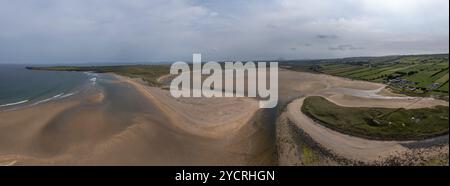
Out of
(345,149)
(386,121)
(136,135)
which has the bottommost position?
(345,149)

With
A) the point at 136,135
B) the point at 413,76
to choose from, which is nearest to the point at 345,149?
the point at 136,135

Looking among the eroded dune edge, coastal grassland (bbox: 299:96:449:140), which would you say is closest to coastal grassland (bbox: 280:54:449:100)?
coastal grassland (bbox: 299:96:449:140)

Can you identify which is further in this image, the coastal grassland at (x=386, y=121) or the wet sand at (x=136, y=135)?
the coastal grassland at (x=386, y=121)

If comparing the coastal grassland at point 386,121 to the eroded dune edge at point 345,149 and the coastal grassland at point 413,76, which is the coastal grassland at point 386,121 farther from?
the coastal grassland at point 413,76

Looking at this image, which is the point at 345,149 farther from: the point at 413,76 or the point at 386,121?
the point at 413,76

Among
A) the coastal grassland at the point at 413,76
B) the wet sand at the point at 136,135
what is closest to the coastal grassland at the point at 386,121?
the wet sand at the point at 136,135
